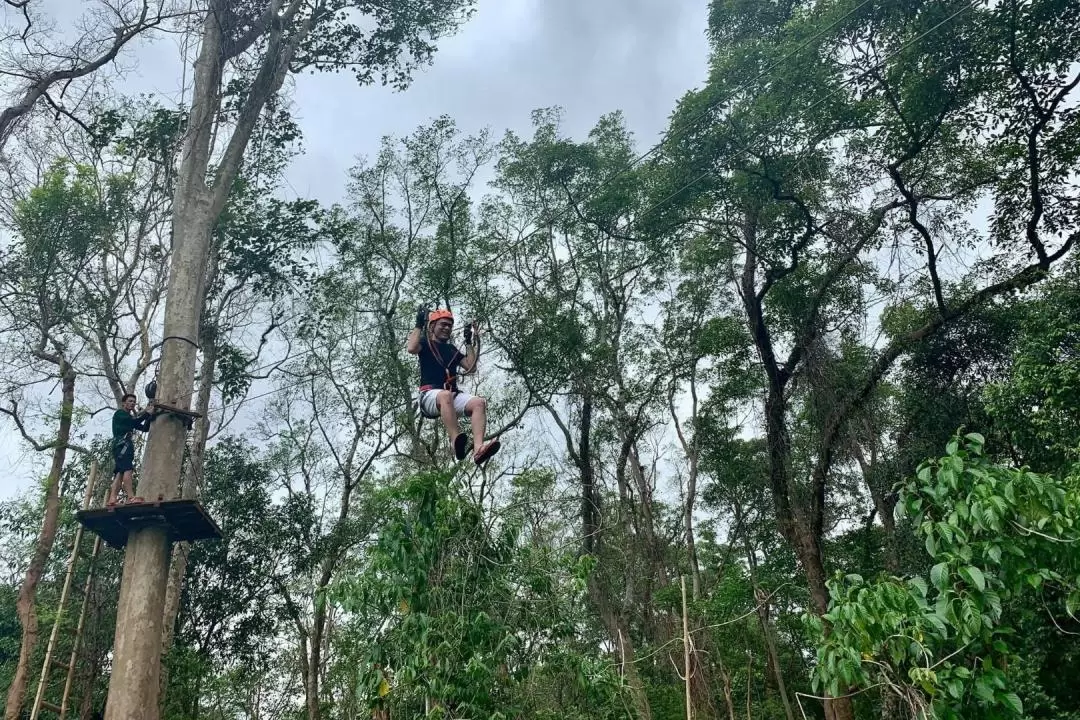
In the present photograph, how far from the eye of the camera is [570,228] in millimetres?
13359

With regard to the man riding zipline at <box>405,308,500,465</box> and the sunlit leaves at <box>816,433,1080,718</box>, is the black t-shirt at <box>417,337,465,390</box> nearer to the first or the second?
the man riding zipline at <box>405,308,500,465</box>

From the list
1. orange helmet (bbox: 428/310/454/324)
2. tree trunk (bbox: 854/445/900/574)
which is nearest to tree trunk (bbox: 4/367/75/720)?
orange helmet (bbox: 428/310/454/324)

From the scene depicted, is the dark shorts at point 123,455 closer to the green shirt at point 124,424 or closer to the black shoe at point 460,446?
the green shirt at point 124,424

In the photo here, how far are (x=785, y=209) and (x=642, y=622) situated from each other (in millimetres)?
7520

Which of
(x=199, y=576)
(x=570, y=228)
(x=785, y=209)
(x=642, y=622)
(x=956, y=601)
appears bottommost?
(x=956, y=601)

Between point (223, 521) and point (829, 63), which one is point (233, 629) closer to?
point (223, 521)

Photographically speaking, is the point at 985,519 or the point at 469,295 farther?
the point at 469,295

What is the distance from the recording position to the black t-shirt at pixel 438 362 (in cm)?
485

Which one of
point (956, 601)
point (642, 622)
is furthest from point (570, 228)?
point (956, 601)

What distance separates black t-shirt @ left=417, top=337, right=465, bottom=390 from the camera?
485cm

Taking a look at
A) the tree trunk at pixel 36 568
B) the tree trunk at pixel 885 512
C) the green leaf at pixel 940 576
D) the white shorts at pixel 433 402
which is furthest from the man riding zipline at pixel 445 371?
the tree trunk at pixel 885 512

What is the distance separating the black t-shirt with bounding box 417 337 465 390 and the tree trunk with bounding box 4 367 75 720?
5041mm

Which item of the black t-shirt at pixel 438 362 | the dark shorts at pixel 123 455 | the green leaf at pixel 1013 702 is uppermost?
the dark shorts at pixel 123 455

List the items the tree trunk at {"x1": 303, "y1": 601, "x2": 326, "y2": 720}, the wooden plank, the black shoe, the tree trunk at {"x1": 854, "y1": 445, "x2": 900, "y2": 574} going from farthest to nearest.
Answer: the tree trunk at {"x1": 303, "y1": 601, "x2": 326, "y2": 720} → the tree trunk at {"x1": 854, "y1": 445, "x2": 900, "y2": 574} → the wooden plank → the black shoe
